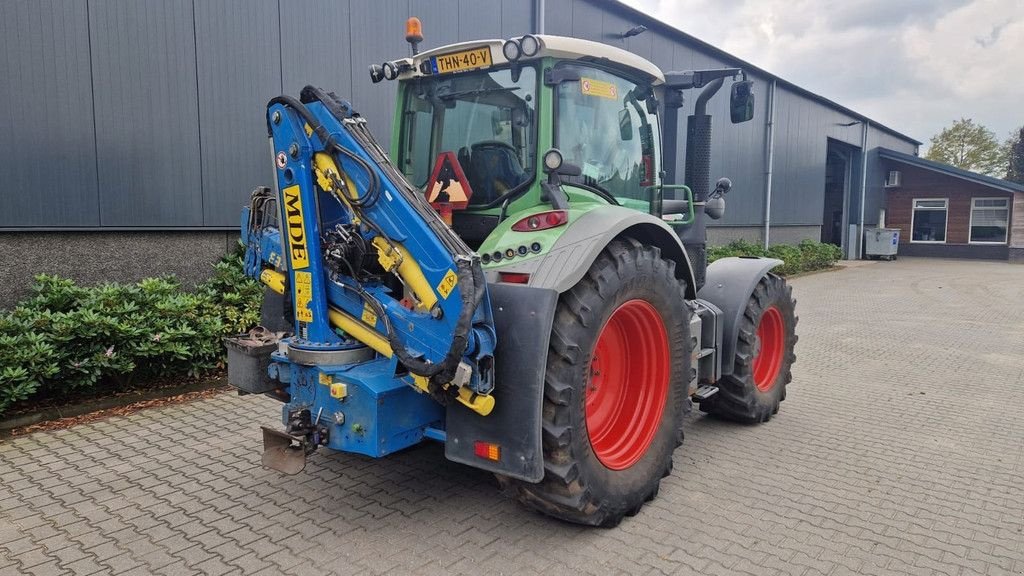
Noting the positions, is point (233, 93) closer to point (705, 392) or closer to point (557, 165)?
point (557, 165)

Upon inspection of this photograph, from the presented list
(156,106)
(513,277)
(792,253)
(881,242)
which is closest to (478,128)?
(513,277)

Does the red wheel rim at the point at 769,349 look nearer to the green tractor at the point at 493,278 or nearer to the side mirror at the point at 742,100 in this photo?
the green tractor at the point at 493,278

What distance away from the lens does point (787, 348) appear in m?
5.39

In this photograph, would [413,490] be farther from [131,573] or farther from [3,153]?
[3,153]

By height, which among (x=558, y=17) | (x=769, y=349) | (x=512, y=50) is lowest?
(x=769, y=349)

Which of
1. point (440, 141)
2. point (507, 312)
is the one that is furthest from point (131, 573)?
point (440, 141)

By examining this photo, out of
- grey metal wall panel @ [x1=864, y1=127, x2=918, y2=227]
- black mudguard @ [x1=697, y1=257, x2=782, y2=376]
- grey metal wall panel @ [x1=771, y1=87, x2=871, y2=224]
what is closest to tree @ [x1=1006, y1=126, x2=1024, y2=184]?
grey metal wall panel @ [x1=864, y1=127, x2=918, y2=227]

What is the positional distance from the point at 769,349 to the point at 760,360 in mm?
118

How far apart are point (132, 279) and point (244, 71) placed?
2.51m

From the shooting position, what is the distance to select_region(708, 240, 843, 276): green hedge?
1706 cm

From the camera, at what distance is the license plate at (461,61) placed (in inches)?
142

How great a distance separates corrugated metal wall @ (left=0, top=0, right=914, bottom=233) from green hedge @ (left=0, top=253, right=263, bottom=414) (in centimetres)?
86

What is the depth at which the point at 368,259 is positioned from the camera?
3271 millimetres

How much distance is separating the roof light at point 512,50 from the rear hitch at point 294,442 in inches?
79.6
